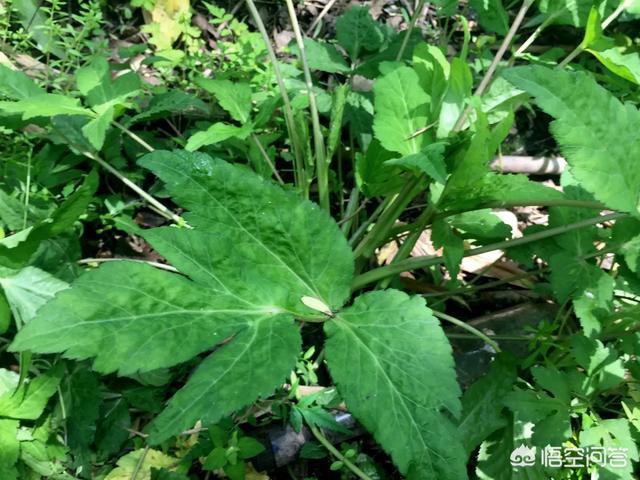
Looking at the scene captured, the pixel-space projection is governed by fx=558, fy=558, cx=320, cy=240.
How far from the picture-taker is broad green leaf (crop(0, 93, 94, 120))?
140 centimetres

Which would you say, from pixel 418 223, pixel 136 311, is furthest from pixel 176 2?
pixel 136 311

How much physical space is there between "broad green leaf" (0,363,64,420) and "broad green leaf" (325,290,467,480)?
704 mm

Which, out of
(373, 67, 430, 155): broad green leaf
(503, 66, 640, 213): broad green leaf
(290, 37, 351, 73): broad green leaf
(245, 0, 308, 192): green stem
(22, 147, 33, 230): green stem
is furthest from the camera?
(290, 37, 351, 73): broad green leaf

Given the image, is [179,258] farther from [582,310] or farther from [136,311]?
[582,310]

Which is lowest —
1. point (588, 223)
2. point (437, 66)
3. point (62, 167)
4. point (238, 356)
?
point (62, 167)

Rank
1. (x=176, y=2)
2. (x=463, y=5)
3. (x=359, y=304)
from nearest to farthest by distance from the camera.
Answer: (x=359, y=304), (x=176, y=2), (x=463, y=5)

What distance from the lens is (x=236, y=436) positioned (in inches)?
54.4

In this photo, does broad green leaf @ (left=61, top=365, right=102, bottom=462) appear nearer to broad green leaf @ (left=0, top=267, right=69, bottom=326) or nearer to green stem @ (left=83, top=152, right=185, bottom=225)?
broad green leaf @ (left=0, top=267, right=69, bottom=326)

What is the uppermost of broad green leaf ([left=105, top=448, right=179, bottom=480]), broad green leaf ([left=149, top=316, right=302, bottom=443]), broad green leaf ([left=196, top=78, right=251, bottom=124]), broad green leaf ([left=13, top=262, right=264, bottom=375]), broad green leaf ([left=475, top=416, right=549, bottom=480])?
broad green leaf ([left=196, top=78, right=251, bottom=124])

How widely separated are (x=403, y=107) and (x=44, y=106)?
3.01ft

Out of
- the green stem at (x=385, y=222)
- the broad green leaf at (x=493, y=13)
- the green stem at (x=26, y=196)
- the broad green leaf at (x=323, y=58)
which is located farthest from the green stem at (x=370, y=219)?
the green stem at (x=26, y=196)

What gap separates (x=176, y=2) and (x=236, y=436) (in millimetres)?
1744

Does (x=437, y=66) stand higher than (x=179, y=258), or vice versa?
(x=437, y=66)

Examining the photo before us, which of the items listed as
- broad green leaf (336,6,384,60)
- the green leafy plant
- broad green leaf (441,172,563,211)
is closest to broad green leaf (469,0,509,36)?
the green leafy plant
